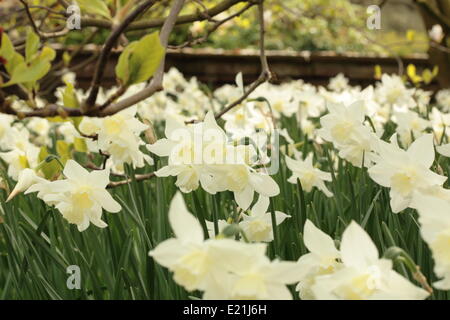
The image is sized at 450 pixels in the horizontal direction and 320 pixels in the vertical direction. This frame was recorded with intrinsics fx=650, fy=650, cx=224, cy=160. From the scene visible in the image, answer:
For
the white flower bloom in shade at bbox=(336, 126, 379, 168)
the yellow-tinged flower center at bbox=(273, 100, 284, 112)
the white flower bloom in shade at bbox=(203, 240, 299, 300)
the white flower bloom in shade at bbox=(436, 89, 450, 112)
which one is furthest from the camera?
the white flower bloom in shade at bbox=(436, 89, 450, 112)

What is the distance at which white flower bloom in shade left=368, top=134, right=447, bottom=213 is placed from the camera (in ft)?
3.28

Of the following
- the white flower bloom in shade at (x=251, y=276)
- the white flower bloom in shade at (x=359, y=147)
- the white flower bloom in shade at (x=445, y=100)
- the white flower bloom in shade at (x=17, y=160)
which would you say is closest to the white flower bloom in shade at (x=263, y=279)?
the white flower bloom in shade at (x=251, y=276)

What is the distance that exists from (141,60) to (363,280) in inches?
14.1

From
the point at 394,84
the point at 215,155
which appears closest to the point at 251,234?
the point at 215,155

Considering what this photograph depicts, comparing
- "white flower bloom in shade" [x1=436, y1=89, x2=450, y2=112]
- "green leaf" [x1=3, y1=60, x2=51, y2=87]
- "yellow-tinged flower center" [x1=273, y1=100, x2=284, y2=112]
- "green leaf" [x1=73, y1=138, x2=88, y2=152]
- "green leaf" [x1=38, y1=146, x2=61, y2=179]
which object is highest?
"white flower bloom in shade" [x1=436, y1=89, x2=450, y2=112]

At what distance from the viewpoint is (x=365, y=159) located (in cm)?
131

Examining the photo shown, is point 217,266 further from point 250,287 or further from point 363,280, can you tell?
point 363,280

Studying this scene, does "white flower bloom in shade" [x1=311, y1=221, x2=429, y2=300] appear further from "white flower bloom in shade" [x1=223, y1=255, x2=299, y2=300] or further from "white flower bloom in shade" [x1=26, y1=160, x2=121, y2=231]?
"white flower bloom in shade" [x1=26, y1=160, x2=121, y2=231]

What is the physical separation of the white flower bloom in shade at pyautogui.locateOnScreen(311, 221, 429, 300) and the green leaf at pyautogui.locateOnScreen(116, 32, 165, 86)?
30cm

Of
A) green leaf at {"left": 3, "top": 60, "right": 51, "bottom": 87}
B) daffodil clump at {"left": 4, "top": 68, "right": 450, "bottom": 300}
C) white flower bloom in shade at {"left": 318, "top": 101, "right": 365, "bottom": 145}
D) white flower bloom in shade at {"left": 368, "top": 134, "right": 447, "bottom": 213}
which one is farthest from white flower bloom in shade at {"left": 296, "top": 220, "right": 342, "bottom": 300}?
white flower bloom in shade at {"left": 318, "top": 101, "right": 365, "bottom": 145}

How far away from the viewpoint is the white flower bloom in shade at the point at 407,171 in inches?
39.3

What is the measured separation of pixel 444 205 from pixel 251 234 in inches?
15.7

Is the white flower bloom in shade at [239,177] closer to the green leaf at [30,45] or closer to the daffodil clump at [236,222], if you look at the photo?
the daffodil clump at [236,222]

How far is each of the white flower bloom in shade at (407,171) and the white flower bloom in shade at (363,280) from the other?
322 millimetres
